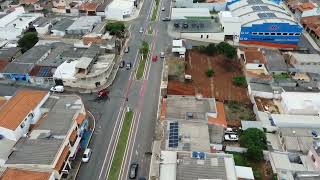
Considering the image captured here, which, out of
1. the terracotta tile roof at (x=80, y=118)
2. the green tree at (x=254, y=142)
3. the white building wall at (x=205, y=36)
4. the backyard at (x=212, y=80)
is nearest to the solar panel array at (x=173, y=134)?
the green tree at (x=254, y=142)

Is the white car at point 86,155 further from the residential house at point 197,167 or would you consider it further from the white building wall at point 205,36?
the white building wall at point 205,36

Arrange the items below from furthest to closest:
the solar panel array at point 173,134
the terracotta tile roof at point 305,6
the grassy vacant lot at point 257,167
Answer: the terracotta tile roof at point 305,6
the grassy vacant lot at point 257,167
the solar panel array at point 173,134

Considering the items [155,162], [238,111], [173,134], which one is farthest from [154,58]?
[155,162]

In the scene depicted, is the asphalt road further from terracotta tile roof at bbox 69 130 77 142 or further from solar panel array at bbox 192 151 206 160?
solar panel array at bbox 192 151 206 160

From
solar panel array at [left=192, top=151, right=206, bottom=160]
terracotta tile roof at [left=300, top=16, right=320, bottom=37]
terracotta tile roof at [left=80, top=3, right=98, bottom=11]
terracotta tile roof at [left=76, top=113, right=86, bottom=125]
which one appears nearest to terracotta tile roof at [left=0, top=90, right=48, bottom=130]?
terracotta tile roof at [left=76, top=113, right=86, bottom=125]

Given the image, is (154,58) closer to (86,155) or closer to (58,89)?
(58,89)

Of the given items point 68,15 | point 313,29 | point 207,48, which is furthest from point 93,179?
point 313,29
